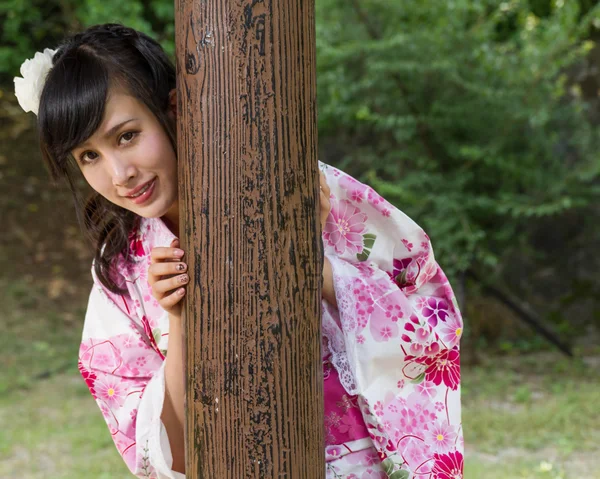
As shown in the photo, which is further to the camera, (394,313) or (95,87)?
(394,313)

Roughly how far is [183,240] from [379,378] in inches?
23.4

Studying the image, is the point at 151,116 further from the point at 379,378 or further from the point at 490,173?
the point at 490,173

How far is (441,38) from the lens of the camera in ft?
16.7

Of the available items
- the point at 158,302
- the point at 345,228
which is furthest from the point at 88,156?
the point at 345,228

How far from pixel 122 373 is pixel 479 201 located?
376 cm

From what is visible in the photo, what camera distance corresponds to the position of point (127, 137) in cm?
146

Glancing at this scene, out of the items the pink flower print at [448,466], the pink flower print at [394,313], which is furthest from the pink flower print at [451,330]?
the pink flower print at [448,466]

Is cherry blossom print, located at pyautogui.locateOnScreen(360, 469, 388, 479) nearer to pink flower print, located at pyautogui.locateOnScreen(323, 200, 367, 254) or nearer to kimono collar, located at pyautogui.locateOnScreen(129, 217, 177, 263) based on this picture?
pink flower print, located at pyautogui.locateOnScreen(323, 200, 367, 254)

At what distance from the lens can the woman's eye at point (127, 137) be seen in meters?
1.45

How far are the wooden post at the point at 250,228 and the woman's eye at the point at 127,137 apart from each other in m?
0.35

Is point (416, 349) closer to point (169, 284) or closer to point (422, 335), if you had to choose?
point (422, 335)

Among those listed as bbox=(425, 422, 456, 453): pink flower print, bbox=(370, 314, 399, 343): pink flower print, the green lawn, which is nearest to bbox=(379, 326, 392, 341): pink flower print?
bbox=(370, 314, 399, 343): pink flower print

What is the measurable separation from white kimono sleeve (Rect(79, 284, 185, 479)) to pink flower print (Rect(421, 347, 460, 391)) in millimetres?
562

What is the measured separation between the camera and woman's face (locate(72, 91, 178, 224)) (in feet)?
4.73
